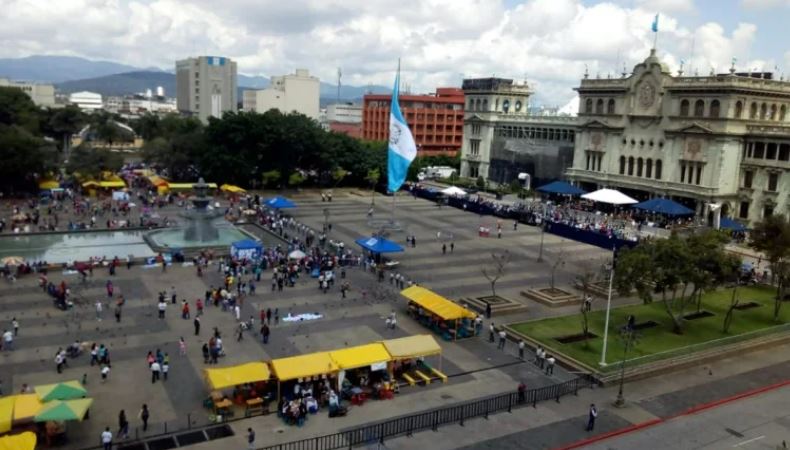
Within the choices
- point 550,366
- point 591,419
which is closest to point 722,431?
point 591,419

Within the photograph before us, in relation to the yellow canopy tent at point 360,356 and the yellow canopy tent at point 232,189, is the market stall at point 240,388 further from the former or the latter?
the yellow canopy tent at point 232,189

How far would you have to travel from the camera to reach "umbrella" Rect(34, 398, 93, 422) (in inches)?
849

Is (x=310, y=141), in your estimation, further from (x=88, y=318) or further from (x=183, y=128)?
(x=88, y=318)

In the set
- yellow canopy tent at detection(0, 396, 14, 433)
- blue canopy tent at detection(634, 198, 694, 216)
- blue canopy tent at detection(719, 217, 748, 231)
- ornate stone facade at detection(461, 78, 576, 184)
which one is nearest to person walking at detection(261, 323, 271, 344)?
yellow canopy tent at detection(0, 396, 14, 433)

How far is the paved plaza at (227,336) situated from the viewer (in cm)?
2502

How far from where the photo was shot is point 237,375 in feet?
83.0

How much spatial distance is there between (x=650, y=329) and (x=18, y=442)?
3148cm

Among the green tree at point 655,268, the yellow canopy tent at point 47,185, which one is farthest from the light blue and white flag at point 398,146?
the yellow canopy tent at point 47,185

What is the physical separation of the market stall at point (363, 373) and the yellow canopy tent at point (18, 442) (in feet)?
37.2

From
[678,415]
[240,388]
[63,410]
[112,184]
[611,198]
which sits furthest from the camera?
[112,184]

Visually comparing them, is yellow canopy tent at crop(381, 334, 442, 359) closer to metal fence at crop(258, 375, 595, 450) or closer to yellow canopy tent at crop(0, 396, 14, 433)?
metal fence at crop(258, 375, 595, 450)

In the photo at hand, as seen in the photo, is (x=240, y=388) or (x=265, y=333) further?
(x=265, y=333)

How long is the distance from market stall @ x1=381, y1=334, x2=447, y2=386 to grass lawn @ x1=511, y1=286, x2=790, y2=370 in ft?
23.4

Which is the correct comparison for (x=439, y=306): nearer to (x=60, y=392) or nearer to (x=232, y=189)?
(x=60, y=392)
